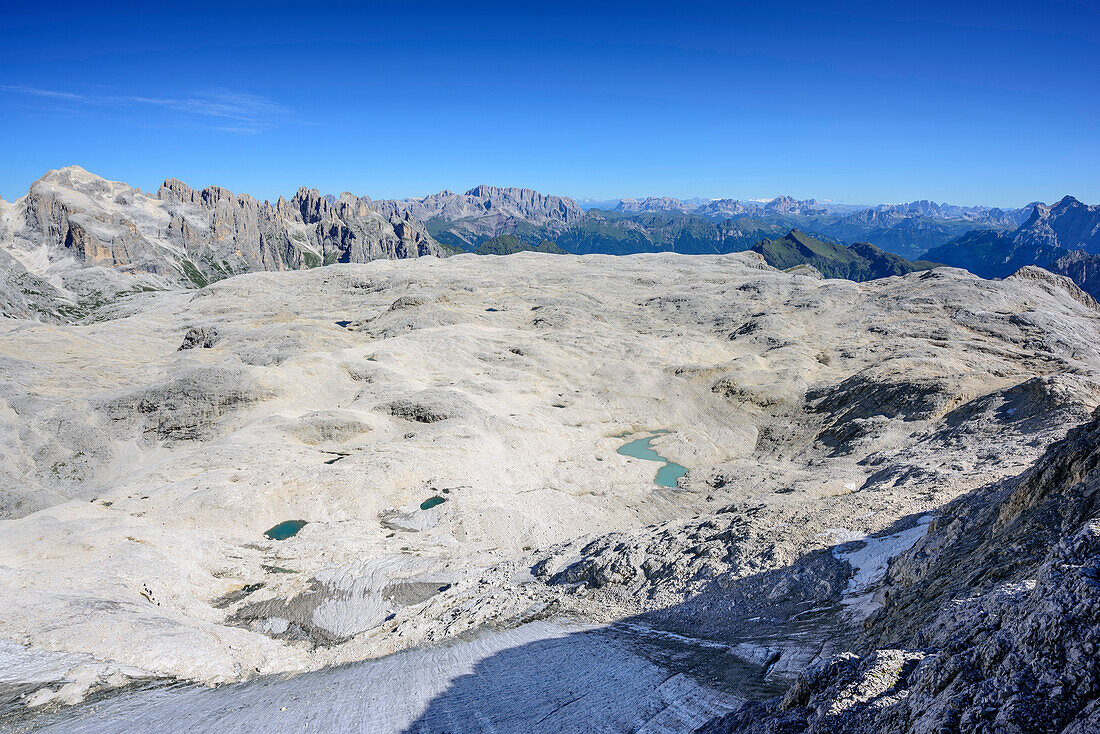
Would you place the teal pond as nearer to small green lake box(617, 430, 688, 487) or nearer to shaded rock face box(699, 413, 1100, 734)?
small green lake box(617, 430, 688, 487)

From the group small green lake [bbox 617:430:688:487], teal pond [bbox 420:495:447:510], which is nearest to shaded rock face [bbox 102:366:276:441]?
teal pond [bbox 420:495:447:510]

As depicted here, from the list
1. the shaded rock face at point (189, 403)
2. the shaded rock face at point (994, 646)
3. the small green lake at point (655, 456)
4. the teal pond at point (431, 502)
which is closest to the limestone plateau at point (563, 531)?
the shaded rock face at point (994, 646)

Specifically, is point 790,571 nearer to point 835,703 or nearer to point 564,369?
point 835,703

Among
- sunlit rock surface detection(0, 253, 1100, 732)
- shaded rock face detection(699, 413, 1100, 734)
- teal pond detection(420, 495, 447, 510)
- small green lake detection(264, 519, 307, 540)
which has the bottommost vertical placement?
small green lake detection(264, 519, 307, 540)

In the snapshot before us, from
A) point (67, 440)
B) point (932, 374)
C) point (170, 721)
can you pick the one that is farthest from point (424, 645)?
point (932, 374)

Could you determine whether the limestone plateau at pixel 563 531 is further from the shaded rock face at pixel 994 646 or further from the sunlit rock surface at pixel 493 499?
the sunlit rock surface at pixel 493 499

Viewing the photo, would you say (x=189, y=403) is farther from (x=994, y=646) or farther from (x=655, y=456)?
(x=994, y=646)
